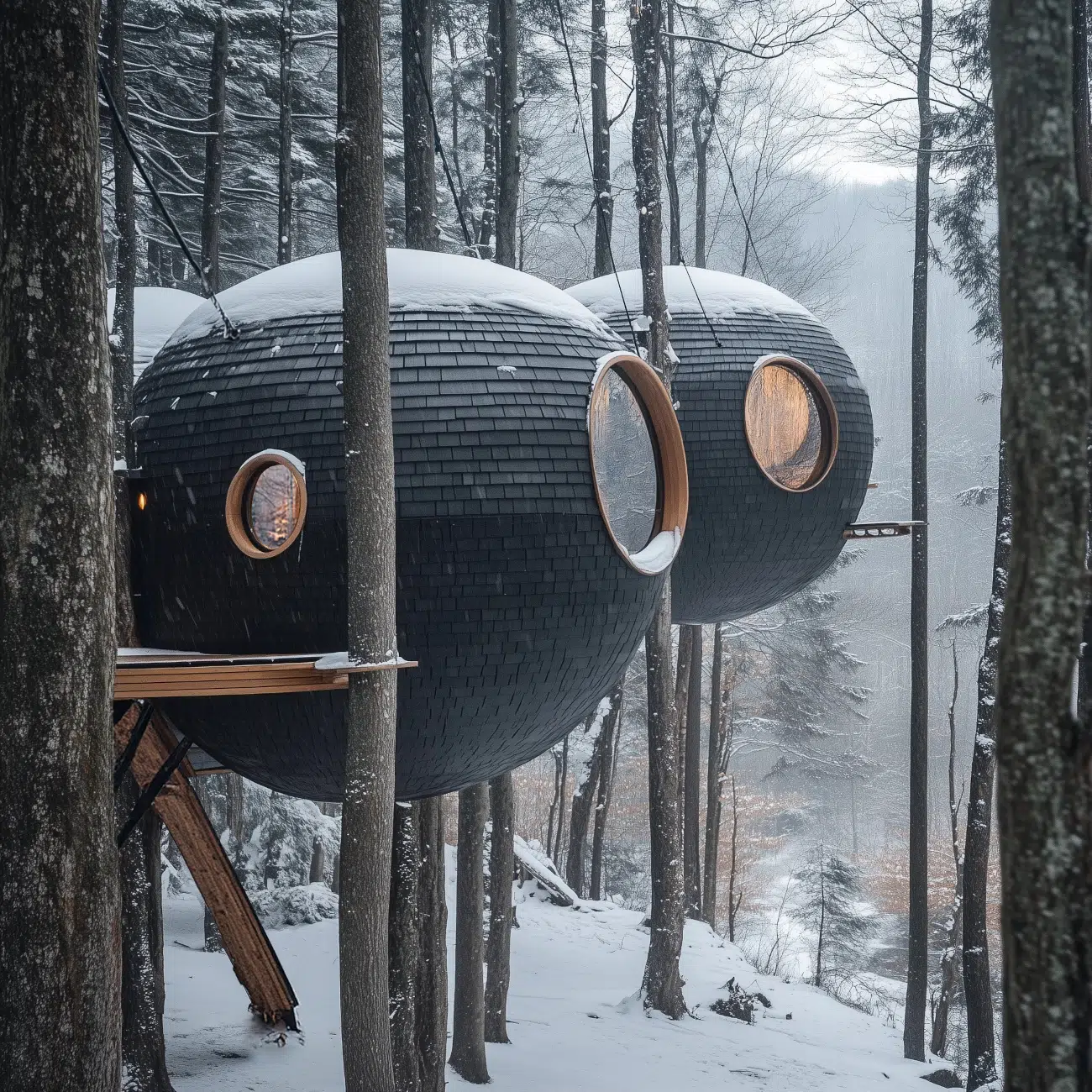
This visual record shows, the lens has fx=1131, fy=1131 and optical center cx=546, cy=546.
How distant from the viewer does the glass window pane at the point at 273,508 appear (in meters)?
5.62

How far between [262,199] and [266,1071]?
1322 cm

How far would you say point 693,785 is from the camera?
60.3 feet

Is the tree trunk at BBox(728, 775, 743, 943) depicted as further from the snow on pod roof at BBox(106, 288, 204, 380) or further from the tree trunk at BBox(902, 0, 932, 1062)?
the snow on pod roof at BBox(106, 288, 204, 380)

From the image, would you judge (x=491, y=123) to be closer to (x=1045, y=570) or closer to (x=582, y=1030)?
(x=582, y=1030)

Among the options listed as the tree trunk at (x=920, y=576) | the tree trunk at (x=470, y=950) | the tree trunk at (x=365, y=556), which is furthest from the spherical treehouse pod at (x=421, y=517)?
the tree trunk at (x=920, y=576)

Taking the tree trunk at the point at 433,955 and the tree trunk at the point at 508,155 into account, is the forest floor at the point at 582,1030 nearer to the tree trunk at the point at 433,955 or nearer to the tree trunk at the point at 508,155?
the tree trunk at the point at 433,955

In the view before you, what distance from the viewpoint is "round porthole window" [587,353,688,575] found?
19.5 feet

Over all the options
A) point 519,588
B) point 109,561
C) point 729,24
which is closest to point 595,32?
point 729,24

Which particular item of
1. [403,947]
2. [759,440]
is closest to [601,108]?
[759,440]

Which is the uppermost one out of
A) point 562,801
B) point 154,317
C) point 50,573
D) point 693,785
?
point 154,317

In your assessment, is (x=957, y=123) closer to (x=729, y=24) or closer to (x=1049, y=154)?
(x=729, y=24)

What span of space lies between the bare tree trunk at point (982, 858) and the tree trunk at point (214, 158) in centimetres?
902

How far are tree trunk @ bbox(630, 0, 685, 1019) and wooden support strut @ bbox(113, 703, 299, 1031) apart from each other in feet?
15.8

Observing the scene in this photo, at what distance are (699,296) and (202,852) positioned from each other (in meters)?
5.60
